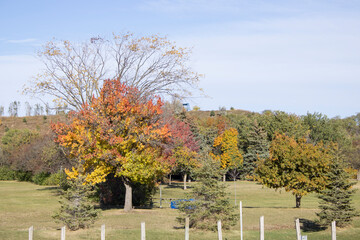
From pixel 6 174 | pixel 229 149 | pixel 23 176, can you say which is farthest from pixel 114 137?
pixel 6 174

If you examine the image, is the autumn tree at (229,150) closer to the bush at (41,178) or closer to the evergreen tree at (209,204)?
the bush at (41,178)

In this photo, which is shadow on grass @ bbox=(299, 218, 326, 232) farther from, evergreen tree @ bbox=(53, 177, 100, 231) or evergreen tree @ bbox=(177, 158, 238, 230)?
evergreen tree @ bbox=(53, 177, 100, 231)

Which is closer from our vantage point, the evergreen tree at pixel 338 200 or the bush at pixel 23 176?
the evergreen tree at pixel 338 200

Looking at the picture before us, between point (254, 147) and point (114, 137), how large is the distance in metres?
55.7

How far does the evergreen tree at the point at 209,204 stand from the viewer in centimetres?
2166

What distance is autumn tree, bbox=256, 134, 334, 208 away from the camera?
3139cm

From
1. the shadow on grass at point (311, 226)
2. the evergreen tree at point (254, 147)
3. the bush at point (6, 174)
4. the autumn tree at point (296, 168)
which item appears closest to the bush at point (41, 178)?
the bush at point (6, 174)

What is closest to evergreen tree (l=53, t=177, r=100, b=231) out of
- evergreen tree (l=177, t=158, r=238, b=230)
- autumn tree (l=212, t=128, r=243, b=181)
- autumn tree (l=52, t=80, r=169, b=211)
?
evergreen tree (l=177, t=158, r=238, b=230)

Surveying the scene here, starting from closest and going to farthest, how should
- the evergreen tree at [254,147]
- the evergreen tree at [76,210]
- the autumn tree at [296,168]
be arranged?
the evergreen tree at [76,210], the autumn tree at [296,168], the evergreen tree at [254,147]

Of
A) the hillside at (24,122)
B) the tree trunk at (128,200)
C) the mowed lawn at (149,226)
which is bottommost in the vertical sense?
the mowed lawn at (149,226)

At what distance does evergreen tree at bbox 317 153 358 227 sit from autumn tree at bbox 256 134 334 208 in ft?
22.8

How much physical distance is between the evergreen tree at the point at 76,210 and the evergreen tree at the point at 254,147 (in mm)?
59432

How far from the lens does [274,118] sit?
85.4 meters

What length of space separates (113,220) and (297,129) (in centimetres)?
6159
